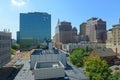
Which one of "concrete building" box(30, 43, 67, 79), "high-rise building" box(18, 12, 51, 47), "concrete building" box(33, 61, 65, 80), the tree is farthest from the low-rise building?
"high-rise building" box(18, 12, 51, 47)

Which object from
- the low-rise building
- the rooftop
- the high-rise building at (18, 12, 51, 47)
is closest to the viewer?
the low-rise building

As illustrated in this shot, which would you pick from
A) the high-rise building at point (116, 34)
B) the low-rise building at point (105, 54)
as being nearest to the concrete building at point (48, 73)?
the low-rise building at point (105, 54)

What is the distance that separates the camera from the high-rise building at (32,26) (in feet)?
636

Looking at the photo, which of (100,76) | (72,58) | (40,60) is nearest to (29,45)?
(72,58)

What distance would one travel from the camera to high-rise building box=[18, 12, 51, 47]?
194m

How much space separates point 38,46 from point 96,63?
154349 mm

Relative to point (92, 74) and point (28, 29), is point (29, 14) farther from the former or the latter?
point (92, 74)

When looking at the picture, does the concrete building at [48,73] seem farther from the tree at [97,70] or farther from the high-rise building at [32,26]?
the high-rise building at [32,26]

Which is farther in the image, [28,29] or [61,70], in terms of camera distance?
[28,29]

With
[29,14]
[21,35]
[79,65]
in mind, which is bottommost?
[79,65]

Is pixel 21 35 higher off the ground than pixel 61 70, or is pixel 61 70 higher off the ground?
pixel 21 35

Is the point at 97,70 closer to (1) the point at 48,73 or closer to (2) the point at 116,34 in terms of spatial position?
(1) the point at 48,73

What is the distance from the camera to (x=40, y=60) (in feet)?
168

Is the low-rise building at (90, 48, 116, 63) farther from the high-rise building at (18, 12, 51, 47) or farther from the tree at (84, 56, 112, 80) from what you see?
the high-rise building at (18, 12, 51, 47)
